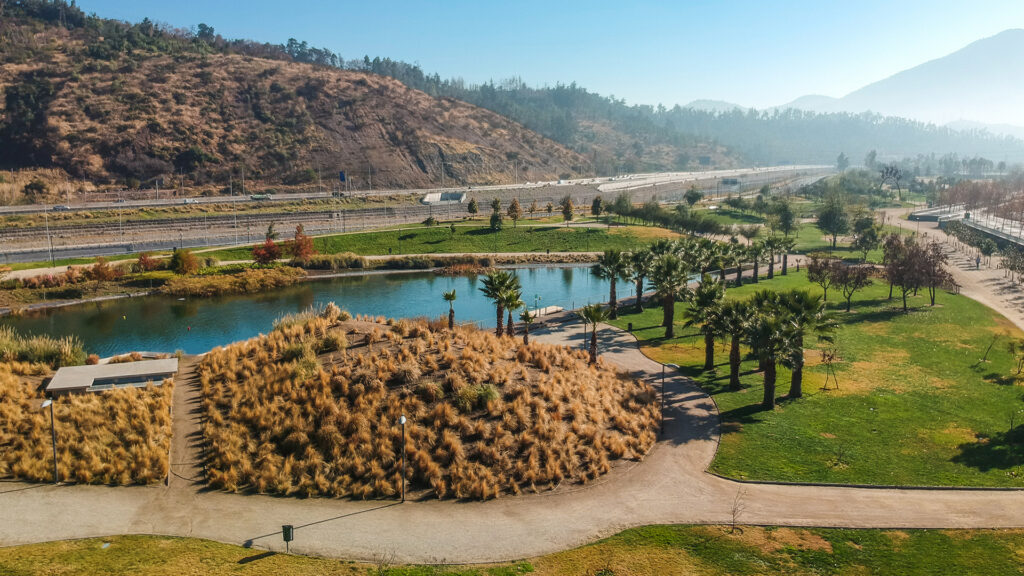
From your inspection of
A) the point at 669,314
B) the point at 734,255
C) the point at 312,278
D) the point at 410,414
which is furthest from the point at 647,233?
the point at 410,414

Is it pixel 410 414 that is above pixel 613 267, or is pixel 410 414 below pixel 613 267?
below

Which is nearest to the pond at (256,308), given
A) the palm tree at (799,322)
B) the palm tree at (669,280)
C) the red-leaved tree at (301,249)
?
the red-leaved tree at (301,249)

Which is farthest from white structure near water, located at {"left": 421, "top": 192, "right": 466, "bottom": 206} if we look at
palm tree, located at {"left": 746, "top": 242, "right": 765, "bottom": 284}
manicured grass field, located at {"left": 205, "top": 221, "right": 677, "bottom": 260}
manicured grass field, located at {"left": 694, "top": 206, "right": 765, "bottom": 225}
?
palm tree, located at {"left": 746, "top": 242, "right": 765, "bottom": 284}

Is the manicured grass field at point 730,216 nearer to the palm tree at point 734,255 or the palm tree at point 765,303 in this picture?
the palm tree at point 734,255

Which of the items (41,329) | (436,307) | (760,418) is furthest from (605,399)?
(41,329)

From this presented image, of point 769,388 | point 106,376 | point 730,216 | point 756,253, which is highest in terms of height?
point 730,216

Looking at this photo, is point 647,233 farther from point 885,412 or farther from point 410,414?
point 410,414

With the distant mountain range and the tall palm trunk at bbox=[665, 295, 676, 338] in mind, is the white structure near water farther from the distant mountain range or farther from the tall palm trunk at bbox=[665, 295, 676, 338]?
the tall palm trunk at bbox=[665, 295, 676, 338]
